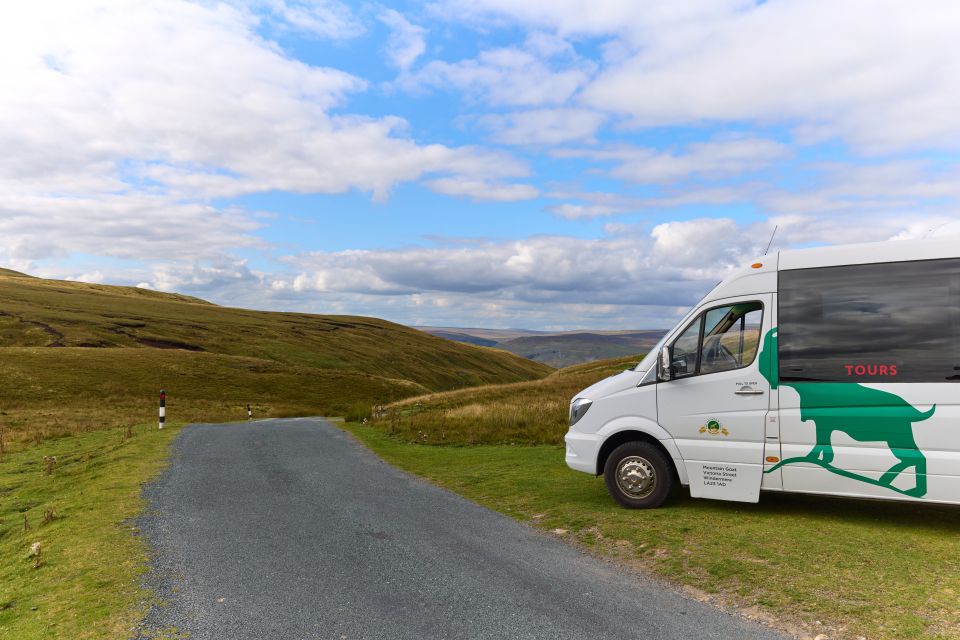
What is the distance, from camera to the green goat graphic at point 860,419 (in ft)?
22.2

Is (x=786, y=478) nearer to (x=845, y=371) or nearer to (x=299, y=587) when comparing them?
(x=845, y=371)

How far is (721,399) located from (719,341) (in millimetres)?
785

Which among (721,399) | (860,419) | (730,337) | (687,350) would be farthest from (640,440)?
(860,419)

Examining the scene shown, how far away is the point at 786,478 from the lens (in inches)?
291

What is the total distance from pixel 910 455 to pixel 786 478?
1.34 metres

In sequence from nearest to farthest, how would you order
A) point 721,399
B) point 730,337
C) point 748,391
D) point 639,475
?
point 748,391 < point 721,399 < point 730,337 < point 639,475

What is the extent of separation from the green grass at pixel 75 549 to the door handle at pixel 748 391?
700 centimetres

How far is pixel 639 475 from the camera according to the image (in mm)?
8398

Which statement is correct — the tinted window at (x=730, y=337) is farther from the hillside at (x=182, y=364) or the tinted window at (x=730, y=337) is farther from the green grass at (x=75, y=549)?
the hillside at (x=182, y=364)

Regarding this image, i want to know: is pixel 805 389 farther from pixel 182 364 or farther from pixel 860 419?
pixel 182 364

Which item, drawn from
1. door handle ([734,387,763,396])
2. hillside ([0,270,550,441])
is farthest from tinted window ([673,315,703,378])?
hillside ([0,270,550,441])

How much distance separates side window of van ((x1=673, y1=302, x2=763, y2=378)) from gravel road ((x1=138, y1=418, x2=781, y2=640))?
308cm

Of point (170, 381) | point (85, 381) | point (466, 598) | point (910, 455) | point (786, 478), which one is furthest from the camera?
point (170, 381)

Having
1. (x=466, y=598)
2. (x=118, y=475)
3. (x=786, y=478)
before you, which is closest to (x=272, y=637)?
(x=466, y=598)
